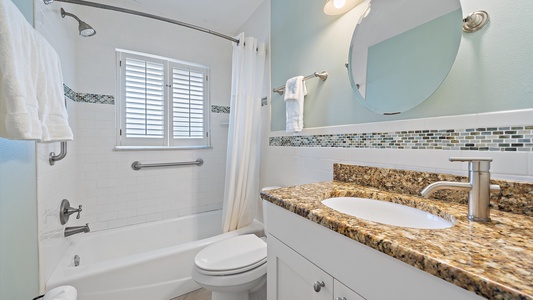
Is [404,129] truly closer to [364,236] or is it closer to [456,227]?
[456,227]

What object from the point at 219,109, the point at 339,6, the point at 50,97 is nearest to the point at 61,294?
the point at 50,97

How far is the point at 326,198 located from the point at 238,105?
123 cm

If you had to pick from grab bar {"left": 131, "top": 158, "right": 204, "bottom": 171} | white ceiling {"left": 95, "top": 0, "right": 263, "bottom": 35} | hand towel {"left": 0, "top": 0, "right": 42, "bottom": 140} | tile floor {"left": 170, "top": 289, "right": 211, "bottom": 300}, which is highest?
white ceiling {"left": 95, "top": 0, "right": 263, "bottom": 35}

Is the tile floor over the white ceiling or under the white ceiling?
Result: under

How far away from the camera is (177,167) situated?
2.24m

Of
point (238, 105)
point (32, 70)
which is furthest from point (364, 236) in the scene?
point (238, 105)

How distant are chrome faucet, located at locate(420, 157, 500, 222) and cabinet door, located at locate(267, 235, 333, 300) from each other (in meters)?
0.43

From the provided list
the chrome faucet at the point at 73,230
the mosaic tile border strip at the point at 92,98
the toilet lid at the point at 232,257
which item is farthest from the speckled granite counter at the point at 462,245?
the mosaic tile border strip at the point at 92,98

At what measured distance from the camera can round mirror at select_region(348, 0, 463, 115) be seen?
814mm

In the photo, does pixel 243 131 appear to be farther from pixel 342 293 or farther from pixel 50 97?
pixel 342 293

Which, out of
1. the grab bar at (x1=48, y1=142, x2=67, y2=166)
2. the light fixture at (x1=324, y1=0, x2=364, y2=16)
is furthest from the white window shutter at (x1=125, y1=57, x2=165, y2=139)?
the light fixture at (x1=324, y1=0, x2=364, y2=16)

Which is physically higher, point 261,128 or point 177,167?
point 261,128

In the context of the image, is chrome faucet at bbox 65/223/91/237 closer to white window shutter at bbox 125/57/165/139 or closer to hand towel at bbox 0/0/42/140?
white window shutter at bbox 125/57/165/139

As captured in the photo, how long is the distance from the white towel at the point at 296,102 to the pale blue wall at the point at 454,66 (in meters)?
0.07
